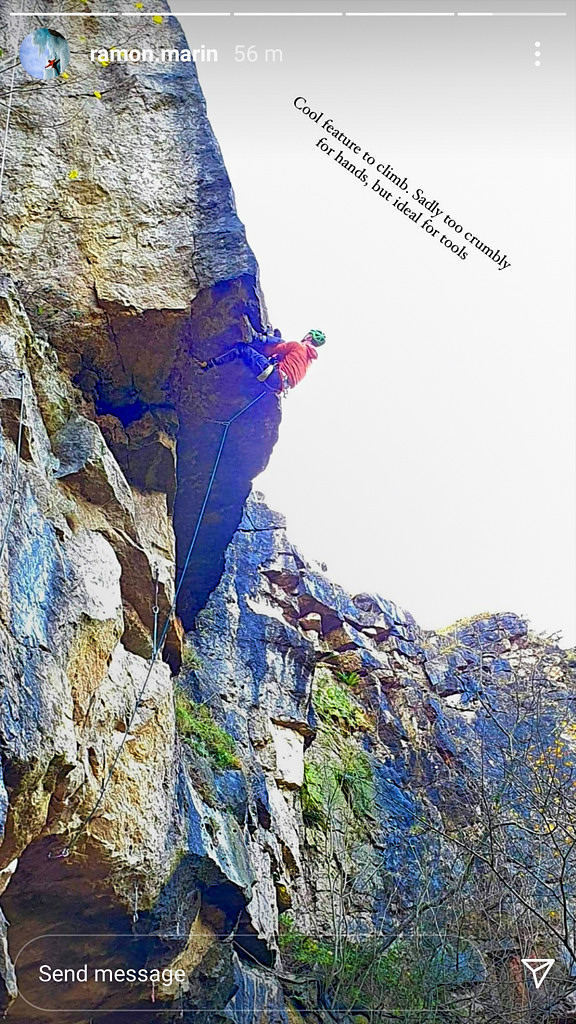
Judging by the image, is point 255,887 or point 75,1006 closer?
point 75,1006

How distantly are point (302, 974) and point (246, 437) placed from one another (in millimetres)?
5051

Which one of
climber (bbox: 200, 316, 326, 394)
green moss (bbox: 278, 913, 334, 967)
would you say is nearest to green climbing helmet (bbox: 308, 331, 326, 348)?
climber (bbox: 200, 316, 326, 394)

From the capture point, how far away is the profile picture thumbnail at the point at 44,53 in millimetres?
6246

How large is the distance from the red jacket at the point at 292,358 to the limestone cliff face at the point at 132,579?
285mm

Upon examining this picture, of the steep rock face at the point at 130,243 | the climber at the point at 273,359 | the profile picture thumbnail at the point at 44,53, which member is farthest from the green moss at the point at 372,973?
the profile picture thumbnail at the point at 44,53

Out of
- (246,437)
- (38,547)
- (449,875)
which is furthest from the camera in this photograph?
(449,875)

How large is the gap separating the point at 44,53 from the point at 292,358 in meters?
2.89

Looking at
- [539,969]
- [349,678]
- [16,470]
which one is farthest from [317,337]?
[349,678]

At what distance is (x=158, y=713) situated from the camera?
6027mm

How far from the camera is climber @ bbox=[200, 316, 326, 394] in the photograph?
6.79 meters

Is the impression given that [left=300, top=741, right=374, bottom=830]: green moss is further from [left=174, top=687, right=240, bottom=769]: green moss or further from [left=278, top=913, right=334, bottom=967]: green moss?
[left=174, top=687, right=240, bottom=769]: green moss

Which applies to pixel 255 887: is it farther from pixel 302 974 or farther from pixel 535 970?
pixel 535 970

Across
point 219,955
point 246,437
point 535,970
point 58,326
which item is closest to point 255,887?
point 219,955

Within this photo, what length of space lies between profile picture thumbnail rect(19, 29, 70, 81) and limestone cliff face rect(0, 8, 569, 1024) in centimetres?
11
